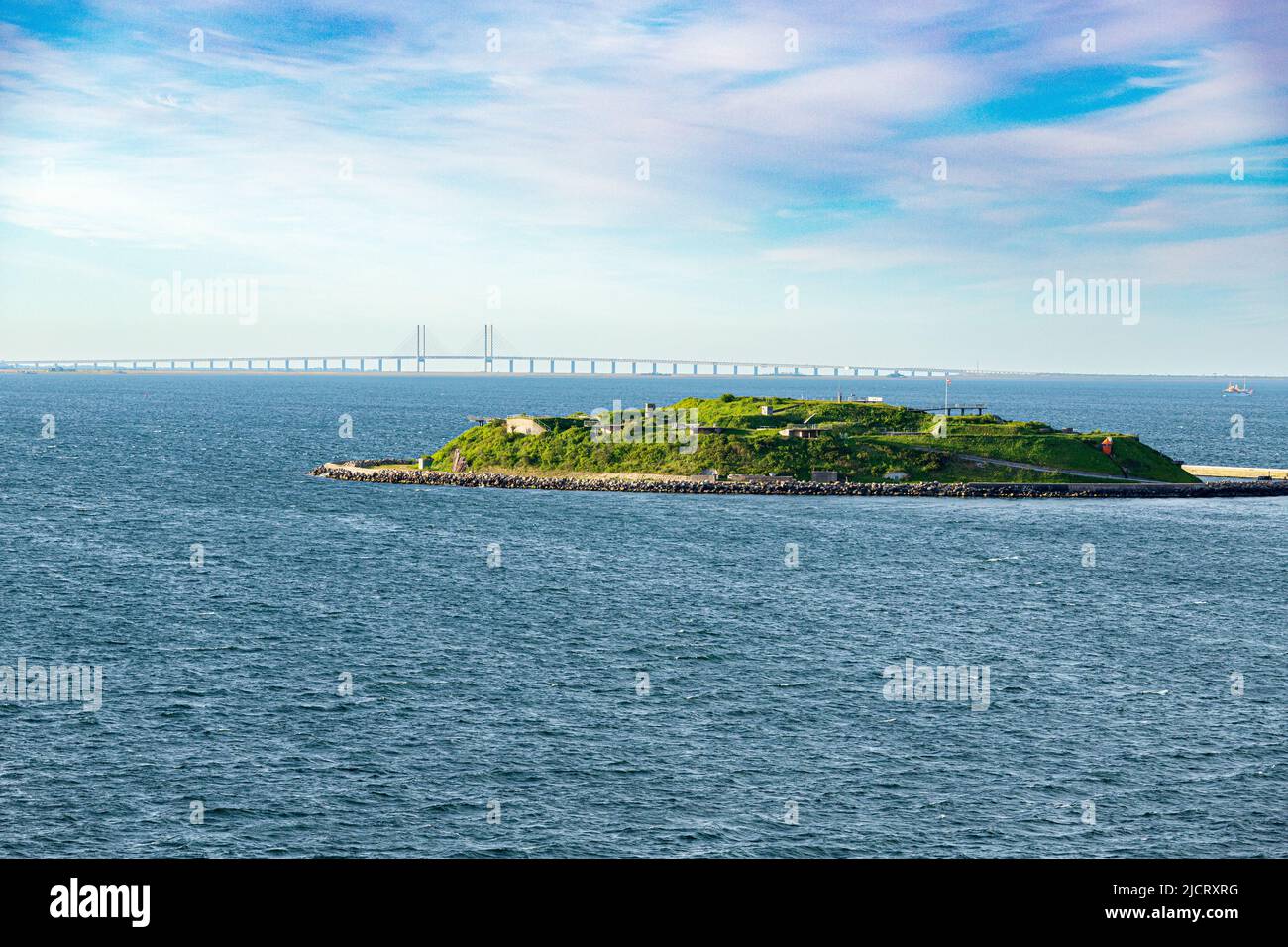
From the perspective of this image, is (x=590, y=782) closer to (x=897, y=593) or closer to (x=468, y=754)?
(x=468, y=754)

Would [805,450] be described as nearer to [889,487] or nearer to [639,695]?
[889,487]
